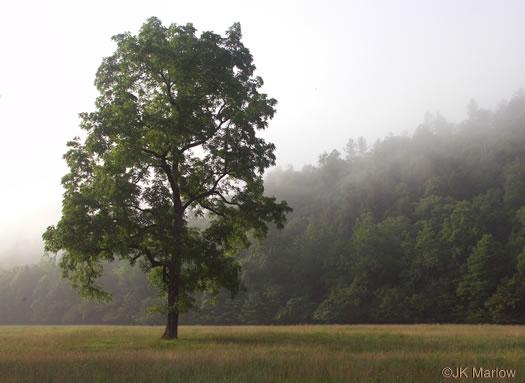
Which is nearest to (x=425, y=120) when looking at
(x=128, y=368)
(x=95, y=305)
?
(x=95, y=305)

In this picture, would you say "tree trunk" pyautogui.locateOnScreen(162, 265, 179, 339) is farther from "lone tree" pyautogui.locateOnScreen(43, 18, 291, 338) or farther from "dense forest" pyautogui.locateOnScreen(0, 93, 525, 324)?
"dense forest" pyautogui.locateOnScreen(0, 93, 525, 324)

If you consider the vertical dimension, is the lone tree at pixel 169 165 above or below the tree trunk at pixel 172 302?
above

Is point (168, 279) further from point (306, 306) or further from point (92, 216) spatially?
point (306, 306)

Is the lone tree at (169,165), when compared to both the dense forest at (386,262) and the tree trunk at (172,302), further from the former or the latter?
the dense forest at (386,262)

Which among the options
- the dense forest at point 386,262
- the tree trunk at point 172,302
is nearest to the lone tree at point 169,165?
the tree trunk at point 172,302

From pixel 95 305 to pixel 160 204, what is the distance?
83010mm

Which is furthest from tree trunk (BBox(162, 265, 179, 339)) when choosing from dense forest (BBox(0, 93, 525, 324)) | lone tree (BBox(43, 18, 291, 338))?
dense forest (BBox(0, 93, 525, 324))

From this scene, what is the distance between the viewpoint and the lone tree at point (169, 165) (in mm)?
18984

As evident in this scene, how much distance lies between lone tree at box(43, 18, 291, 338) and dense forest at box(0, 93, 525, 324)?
49.1 m

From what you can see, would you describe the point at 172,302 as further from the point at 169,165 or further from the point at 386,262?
the point at 386,262

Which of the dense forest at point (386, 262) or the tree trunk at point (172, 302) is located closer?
the tree trunk at point (172, 302)

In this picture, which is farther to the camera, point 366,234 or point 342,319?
point 366,234

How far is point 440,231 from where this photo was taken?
6894 centimetres

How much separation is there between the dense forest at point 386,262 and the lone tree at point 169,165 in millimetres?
49075
